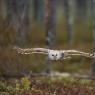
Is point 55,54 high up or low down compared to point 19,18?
down

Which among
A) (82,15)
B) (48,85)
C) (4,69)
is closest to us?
(48,85)

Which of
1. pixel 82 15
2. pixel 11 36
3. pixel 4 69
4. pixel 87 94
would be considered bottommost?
pixel 87 94

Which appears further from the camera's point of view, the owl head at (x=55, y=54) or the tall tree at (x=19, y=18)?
the tall tree at (x=19, y=18)

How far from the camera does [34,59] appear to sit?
2105 cm

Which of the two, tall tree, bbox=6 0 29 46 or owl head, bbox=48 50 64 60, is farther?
tall tree, bbox=6 0 29 46

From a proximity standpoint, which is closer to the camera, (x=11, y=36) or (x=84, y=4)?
(x=11, y=36)

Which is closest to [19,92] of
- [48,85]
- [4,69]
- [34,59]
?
[48,85]

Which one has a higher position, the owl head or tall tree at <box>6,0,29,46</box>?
tall tree at <box>6,0,29,46</box>

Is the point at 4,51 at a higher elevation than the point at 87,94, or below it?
higher

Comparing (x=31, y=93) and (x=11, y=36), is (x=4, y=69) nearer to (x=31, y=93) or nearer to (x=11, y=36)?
(x=11, y=36)

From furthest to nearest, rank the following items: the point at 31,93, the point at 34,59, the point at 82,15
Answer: the point at 82,15
the point at 34,59
the point at 31,93

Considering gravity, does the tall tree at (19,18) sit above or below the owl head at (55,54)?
above

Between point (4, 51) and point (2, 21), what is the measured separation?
42.5 inches

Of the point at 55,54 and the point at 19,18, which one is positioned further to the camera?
the point at 19,18
